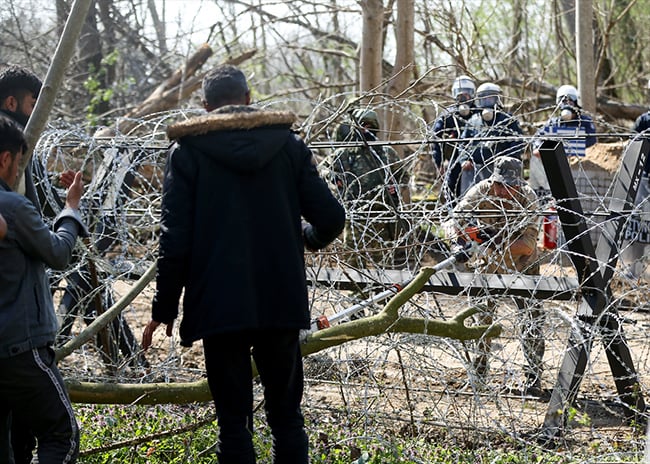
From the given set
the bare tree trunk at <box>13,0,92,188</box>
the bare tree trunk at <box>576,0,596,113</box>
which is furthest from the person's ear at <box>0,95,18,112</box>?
the bare tree trunk at <box>576,0,596,113</box>

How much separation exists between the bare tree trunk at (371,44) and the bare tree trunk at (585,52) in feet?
11.7

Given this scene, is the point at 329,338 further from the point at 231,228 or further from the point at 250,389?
the point at 231,228

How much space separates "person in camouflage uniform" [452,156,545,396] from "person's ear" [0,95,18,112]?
91.8 inches

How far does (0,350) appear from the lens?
3.17 meters

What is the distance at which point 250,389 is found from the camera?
3443mm

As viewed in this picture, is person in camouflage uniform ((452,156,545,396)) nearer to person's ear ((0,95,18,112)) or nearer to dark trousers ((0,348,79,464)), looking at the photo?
dark trousers ((0,348,79,464))

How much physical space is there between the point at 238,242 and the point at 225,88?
1.92 ft

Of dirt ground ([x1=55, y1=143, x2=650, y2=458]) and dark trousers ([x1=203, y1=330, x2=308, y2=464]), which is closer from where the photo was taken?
dark trousers ([x1=203, y1=330, x2=308, y2=464])

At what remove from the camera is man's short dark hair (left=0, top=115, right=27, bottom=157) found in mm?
3207

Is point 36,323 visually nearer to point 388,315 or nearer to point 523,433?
point 388,315

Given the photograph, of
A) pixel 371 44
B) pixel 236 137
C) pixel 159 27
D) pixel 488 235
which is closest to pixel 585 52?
pixel 371 44

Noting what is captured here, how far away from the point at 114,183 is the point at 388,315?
1782 millimetres

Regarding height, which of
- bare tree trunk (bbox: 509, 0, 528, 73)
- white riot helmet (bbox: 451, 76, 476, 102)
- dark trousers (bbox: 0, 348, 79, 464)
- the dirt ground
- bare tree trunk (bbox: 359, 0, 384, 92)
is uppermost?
bare tree trunk (bbox: 509, 0, 528, 73)

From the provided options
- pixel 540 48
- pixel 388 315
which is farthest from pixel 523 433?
pixel 540 48
